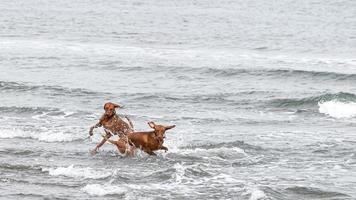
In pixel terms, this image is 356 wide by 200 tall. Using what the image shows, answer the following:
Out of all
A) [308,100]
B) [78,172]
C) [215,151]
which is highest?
[308,100]

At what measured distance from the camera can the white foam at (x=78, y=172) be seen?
17828 millimetres

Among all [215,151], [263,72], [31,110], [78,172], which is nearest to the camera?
[78,172]

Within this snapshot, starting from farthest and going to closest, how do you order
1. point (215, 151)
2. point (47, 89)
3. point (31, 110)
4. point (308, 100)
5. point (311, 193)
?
point (47, 89)
point (308, 100)
point (31, 110)
point (215, 151)
point (311, 193)

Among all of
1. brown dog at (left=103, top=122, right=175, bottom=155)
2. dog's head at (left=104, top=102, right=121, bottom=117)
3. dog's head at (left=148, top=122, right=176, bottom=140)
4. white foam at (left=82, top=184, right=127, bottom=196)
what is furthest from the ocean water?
dog's head at (left=104, top=102, right=121, bottom=117)

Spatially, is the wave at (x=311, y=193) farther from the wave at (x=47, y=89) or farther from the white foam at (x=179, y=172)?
the wave at (x=47, y=89)

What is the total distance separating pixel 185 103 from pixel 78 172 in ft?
37.7

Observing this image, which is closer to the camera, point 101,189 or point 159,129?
point 101,189

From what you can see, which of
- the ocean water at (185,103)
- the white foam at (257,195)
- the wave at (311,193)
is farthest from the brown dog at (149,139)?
the wave at (311,193)

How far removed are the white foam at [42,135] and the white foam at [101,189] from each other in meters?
5.24

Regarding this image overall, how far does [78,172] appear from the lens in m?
18.0

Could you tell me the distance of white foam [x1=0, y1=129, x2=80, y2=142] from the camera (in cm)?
2194

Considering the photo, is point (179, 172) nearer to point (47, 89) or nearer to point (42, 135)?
point (42, 135)

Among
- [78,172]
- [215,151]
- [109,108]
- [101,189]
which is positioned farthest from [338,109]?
[101,189]

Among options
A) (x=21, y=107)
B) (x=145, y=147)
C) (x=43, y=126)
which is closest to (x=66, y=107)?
(x=21, y=107)
